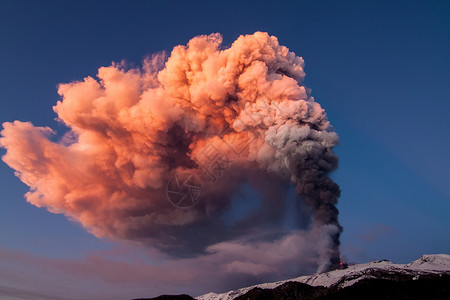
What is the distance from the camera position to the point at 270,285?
295 feet

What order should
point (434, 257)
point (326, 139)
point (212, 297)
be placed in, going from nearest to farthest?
point (326, 139) < point (434, 257) < point (212, 297)

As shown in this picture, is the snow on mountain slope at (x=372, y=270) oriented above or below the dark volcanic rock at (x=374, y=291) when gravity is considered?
above

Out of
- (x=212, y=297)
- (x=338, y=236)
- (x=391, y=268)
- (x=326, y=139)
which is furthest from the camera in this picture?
(x=212, y=297)

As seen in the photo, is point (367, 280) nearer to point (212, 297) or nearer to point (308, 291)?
point (308, 291)

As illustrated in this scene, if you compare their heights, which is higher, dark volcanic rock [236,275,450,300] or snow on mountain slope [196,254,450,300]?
snow on mountain slope [196,254,450,300]

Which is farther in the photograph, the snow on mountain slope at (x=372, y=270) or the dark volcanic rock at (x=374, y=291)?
the snow on mountain slope at (x=372, y=270)

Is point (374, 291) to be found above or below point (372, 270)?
below

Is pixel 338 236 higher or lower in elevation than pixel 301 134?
lower

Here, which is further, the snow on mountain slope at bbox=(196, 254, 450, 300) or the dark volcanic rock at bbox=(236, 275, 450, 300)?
the snow on mountain slope at bbox=(196, 254, 450, 300)

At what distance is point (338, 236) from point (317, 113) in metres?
23.1

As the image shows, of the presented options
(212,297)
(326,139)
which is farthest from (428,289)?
(212,297)

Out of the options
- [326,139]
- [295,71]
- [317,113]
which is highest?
[295,71]

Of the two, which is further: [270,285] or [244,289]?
[244,289]

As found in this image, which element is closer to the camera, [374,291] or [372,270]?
[374,291]
